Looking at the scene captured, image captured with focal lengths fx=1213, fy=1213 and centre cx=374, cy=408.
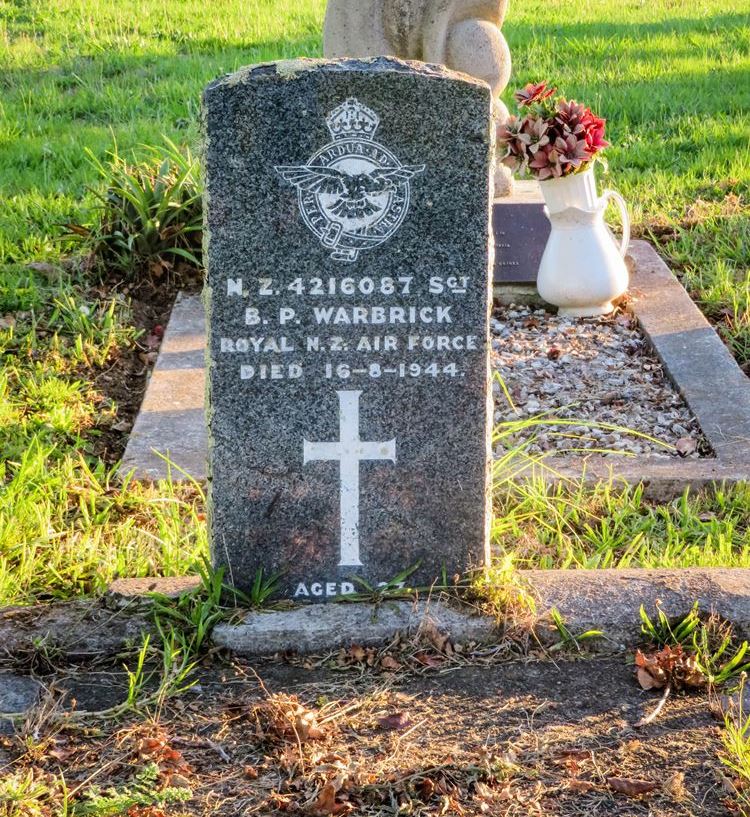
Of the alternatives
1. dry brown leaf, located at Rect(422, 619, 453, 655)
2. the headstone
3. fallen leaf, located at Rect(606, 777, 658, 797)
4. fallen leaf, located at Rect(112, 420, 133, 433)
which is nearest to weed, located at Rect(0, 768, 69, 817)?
dry brown leaf, located at Rect(422, 619, 453, 655)

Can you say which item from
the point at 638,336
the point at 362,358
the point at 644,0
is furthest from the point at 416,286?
the point at 644,0

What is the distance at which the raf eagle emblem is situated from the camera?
2.56 metres

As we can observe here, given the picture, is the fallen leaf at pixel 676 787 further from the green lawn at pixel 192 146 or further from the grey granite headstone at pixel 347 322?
the green lawn at pixel 192 146

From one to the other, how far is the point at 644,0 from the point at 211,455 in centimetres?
957

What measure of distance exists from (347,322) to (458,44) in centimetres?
314

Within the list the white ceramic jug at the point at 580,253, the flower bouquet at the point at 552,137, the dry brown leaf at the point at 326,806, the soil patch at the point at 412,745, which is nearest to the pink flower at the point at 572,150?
the flower bouquet at the point at 552,137

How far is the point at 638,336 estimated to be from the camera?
16.4 ft

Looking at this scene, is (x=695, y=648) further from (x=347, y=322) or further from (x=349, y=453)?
(x=347, y=322)

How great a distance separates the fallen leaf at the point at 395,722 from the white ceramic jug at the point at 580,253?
2.99 m

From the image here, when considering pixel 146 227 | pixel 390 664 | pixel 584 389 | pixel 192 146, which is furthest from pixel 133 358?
pixel 390 664

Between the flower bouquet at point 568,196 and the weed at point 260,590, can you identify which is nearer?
the weed at point 260,590

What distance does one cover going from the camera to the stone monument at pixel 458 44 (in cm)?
536

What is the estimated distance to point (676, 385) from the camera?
14.6 feet

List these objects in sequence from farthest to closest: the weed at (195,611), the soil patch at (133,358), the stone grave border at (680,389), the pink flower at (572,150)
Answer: the pink flower at (572,150), the soil patch at (133,358), the stone grave border at (680,389), the weed at (195,611)
